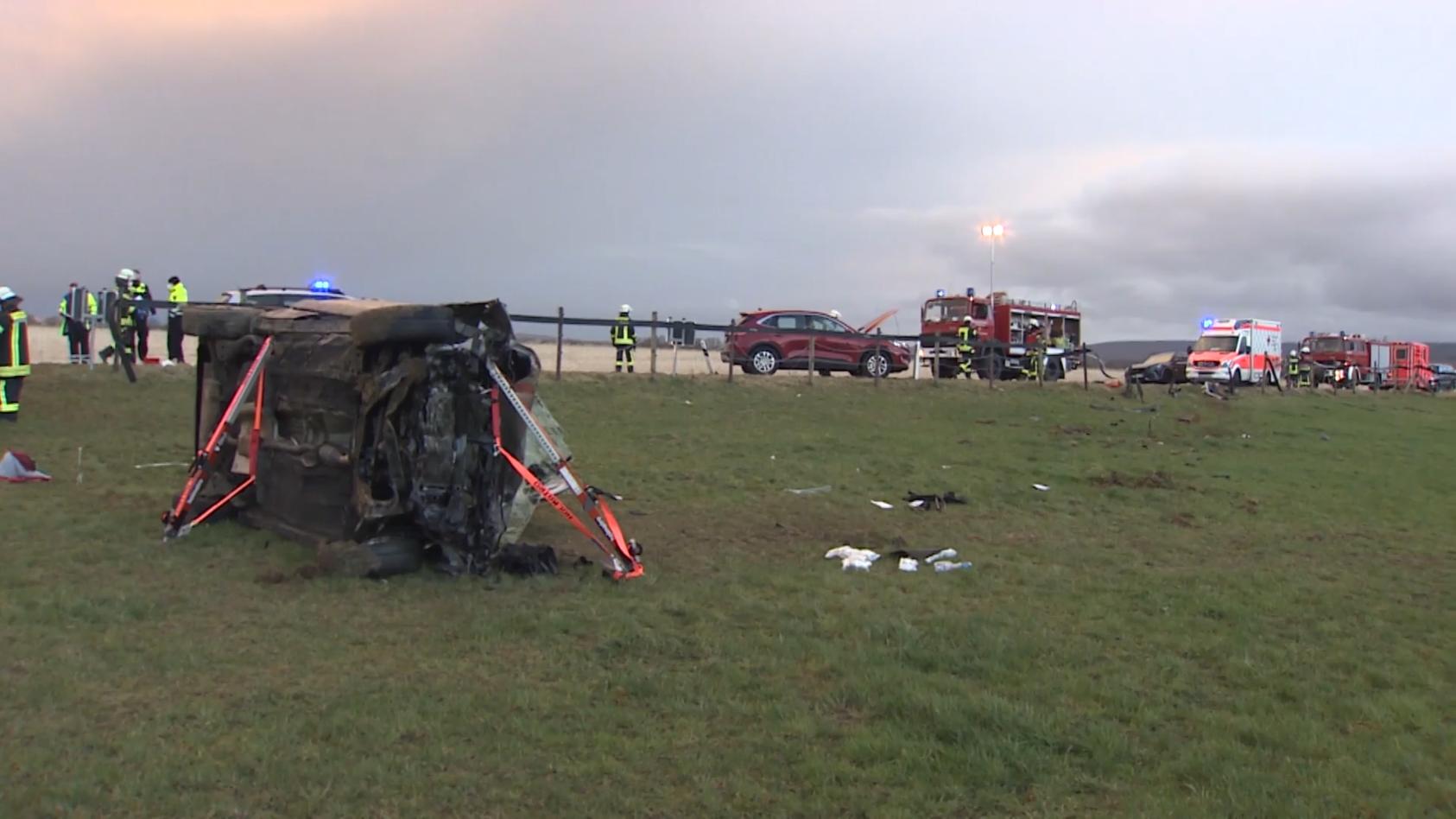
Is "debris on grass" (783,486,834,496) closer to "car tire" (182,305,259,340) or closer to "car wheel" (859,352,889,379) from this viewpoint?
"car tire" (182,305,259,340)

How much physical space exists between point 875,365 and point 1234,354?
61.2 ft

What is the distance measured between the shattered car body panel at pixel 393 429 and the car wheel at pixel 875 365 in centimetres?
1670

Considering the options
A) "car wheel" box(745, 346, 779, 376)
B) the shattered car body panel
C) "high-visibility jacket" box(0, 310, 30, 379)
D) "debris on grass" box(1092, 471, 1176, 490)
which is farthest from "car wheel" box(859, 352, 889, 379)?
the shattered car body panel

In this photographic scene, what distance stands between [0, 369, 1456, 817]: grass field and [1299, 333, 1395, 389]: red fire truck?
40417 millimetres

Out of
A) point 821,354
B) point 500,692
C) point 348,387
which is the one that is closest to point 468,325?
point 348,387

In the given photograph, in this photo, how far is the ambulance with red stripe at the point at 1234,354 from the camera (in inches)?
1407

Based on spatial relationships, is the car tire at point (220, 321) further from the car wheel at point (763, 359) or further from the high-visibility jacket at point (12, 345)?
the car wheel at point (763, 359)

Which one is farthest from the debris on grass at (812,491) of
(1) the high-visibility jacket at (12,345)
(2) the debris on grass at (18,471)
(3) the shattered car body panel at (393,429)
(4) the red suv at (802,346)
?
(4) the red suv at (802,346)

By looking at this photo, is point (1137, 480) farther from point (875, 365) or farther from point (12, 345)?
point (12, 345)

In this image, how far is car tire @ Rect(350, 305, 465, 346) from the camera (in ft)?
21.2

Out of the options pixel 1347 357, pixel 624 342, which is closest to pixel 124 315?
pixel 624 342

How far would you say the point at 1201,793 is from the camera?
383cm

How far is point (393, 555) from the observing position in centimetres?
662

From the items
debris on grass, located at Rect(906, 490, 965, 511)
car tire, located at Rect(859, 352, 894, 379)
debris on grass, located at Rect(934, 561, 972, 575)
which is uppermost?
car tire, located at Rect(859, 352, 894, 379)
